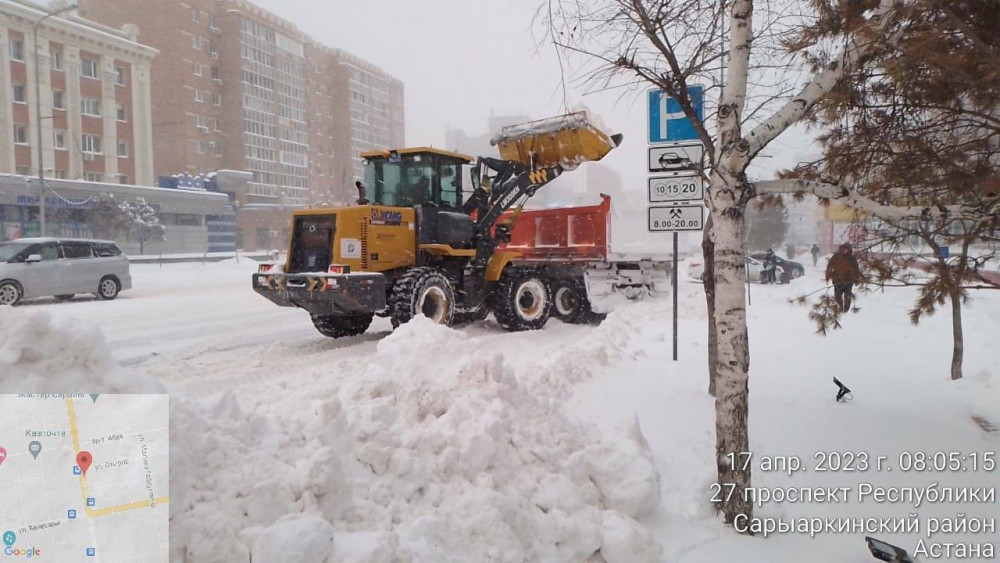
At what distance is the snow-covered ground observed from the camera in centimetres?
283

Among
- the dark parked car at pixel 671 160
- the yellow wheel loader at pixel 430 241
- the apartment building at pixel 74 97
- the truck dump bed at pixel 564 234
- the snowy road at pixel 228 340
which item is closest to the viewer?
the dark parked car at pixel 671 160

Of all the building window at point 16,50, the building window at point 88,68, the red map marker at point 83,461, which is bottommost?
the red map marker at point 83,461

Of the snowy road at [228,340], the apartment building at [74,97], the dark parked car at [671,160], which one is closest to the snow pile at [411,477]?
the snowy road at [228,340]

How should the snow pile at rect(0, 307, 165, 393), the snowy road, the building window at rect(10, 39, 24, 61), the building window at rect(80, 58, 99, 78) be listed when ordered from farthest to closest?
the building window at rect(80, 58, 99, 78)
the building window at rect(10, 39, 24, 61)
the snowy road
the snow pile at rect(0, 307, 165, 393)

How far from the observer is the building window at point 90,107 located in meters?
35.7

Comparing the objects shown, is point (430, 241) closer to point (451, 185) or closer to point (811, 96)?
point (451, 185)

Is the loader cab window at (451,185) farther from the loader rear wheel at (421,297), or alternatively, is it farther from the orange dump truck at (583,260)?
the orange dump truck at (583,260)

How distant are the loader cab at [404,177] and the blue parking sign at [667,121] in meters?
4.60

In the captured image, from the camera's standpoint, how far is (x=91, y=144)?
37312 millimetres

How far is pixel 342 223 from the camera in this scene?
8844mm

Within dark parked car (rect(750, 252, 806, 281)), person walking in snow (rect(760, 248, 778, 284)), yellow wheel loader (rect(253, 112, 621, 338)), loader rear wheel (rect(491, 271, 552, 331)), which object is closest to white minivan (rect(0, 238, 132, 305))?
yellow wheel loader (rect(253, 112, 621, 338))

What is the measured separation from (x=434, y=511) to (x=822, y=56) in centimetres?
462

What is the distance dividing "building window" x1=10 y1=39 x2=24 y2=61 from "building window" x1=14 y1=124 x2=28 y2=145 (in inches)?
139

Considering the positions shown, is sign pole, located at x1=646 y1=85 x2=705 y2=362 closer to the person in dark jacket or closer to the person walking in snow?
the person in dark jacket
